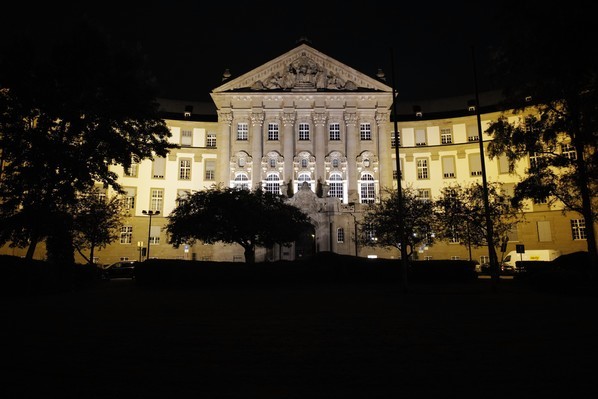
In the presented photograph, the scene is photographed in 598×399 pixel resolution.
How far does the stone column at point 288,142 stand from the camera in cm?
5800

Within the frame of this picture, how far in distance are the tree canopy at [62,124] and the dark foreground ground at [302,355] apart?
1307 centimetres

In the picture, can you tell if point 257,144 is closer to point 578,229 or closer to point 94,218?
point 94,218

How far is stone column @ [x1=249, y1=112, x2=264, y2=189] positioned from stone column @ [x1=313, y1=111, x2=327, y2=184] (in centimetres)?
721

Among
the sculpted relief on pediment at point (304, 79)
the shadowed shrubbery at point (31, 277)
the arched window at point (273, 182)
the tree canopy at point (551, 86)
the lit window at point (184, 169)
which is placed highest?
the sculpted relief on pediment at point (304, 79)

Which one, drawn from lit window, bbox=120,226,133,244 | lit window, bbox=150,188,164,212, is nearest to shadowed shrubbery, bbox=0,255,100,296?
lit window, bbox=120,226,133,244

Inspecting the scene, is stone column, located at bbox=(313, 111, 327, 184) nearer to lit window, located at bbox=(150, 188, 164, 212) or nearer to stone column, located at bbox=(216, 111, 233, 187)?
stone column, located at bbox=(216, 111, 233, 187)

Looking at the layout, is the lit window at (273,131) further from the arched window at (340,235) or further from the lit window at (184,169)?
the arched window at (340,235)

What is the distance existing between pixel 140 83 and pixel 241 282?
44.7 ft

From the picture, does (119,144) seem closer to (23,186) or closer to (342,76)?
(23,186)

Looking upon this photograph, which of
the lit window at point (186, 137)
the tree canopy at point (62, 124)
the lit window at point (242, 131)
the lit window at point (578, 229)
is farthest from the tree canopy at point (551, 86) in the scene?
the lit window at point (186, 137)

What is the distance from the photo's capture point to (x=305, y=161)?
58.9 meters

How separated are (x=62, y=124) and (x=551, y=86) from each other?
89.3ft

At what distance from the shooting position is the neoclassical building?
190 ft

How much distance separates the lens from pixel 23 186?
942 inches
